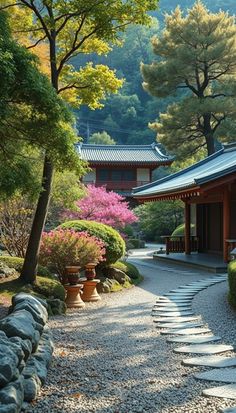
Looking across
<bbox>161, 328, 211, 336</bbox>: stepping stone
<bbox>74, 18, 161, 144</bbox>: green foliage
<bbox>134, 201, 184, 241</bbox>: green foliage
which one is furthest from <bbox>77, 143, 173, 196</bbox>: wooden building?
<bbox>161, 328, 211, 336</bbox>: stepping stone

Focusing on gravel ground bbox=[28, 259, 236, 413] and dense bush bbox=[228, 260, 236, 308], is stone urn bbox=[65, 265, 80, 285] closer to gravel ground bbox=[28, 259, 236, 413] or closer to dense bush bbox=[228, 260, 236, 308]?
gravel ground bbox=[28, 259, 236, 413]

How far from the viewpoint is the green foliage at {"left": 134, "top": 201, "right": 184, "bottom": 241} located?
94.9 feet

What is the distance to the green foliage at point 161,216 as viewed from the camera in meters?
28.9

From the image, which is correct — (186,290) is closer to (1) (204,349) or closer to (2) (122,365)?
(1) (204,349)

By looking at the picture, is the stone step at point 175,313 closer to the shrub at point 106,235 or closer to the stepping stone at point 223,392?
the stepping stone at point 223,392

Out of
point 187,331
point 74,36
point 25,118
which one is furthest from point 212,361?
point 74,36

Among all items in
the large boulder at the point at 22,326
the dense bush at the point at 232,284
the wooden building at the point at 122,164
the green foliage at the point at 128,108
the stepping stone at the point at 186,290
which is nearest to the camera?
the large boulder at the point at 22,326

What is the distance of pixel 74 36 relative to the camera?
9.93m

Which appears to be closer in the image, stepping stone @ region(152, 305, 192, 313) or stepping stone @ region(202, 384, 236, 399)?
stepping stone @ region(202, 384, 236, 399)

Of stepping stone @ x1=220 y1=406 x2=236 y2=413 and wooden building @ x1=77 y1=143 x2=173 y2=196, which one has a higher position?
wooden building @ x1=77 y1=143 x2=173 y2=196

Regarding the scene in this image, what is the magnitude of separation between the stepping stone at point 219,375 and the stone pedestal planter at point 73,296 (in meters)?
4.71

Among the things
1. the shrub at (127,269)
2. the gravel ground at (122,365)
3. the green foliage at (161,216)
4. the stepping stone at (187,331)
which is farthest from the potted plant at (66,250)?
the green foliage at (161,216)

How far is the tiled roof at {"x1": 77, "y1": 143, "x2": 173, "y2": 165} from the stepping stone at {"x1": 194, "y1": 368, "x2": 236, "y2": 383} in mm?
32651

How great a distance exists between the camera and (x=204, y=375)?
4.70 m
